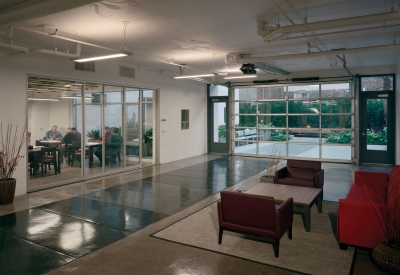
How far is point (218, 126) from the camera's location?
1423 centimetres

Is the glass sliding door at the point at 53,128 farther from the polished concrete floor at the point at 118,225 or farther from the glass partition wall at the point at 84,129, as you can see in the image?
the polished concrete floor at the point at 118,225

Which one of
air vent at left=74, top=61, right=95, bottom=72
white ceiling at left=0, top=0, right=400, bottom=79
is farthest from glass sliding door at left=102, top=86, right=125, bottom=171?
white ceiling at left=0, top=0, right=400, bottom=79

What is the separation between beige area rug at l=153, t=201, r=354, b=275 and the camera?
3663 mm

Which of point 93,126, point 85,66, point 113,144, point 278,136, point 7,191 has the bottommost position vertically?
point 7,191

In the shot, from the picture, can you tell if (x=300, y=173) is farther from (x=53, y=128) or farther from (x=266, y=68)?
(x=53, y=128)

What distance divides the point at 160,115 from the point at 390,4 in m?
7.71

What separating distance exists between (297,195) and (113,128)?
611 centimetres

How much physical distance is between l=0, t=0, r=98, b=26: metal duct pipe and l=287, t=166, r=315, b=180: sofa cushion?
204 inches

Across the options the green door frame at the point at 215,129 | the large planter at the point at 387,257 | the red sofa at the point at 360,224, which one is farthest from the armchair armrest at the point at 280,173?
the green door frame at the point at 215,129

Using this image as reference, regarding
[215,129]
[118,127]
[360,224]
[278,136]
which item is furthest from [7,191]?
[278,136]

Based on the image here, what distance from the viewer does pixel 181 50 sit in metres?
7.83

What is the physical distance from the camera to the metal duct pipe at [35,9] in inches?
149

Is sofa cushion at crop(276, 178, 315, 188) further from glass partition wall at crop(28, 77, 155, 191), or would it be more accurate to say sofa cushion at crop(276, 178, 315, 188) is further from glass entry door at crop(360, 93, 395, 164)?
glass entry door at crop(360, 93, 395, 164)

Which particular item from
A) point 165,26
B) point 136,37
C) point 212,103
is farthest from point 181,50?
point 212,103
